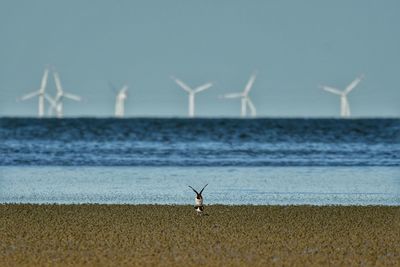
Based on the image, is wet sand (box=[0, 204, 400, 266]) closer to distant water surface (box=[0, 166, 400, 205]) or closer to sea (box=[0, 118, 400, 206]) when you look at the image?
distant water surface (box=[0, 166, 400, 205])

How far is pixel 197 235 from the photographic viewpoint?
63.3 feet

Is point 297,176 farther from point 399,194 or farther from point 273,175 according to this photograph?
point 399,194

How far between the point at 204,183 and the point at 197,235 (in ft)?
40.1

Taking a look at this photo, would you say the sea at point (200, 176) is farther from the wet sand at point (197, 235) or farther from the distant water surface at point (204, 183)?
the wet sand at point (197, 235)

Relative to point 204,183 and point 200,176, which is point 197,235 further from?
point 200,176

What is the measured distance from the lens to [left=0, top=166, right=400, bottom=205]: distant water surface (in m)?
26.2

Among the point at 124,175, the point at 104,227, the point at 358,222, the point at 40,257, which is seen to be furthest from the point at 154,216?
the point at 124,175

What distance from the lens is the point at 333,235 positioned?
19391 mm

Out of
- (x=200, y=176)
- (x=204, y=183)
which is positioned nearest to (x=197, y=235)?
(x=204, y=183)

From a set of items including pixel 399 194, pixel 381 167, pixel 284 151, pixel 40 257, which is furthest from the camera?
pixel 284 151

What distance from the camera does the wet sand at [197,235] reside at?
16766 millimetres

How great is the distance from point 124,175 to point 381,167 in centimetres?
1049

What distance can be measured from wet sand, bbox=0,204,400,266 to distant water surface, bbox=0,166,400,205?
242cm

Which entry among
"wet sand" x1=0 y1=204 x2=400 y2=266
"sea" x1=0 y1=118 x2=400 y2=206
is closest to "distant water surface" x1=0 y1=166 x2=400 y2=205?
"sea" x1=0 y1=118 x2=400 y2=206
